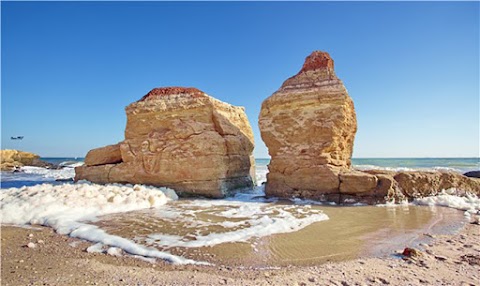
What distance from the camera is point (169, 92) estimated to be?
11.1 m

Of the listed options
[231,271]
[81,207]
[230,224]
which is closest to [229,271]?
[231,271]

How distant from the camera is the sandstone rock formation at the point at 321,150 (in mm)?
8023

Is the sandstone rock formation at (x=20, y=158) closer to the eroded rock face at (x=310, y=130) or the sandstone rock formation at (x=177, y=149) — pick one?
the sandstone rock formation at (x=177, y=149)

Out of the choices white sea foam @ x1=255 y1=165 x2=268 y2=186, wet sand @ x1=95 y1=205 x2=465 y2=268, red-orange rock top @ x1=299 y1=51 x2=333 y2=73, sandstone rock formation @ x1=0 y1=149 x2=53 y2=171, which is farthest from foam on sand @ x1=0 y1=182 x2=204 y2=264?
sandstone rock formation @ x1=0 y1=149 x2=53 y2=171

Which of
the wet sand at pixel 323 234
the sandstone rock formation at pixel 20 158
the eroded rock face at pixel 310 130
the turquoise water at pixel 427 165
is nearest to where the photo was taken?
the wet sand at pixel 323 234

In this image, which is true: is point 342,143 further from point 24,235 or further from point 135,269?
point 24,235

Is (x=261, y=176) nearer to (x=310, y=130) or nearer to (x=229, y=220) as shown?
(x=310, y=130)

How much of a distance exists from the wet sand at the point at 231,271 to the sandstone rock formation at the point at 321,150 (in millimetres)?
4289

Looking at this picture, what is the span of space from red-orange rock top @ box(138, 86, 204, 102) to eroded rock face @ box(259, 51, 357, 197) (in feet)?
9.56

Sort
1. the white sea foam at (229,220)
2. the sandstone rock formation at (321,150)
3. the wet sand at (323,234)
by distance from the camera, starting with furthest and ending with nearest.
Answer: the sandstone rock formation at (321,150)
the white sea foam at (229,220)
the wet sand at (323,234)

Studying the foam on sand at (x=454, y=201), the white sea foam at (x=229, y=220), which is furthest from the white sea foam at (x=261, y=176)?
the foam on sand at (x=454, y=201)

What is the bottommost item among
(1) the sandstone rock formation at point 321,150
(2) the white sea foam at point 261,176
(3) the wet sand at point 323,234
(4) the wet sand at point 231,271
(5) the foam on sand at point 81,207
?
(2) the white sea foam at point 261,176

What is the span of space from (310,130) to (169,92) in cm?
583

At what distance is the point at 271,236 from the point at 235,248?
→ 864 millimetres
